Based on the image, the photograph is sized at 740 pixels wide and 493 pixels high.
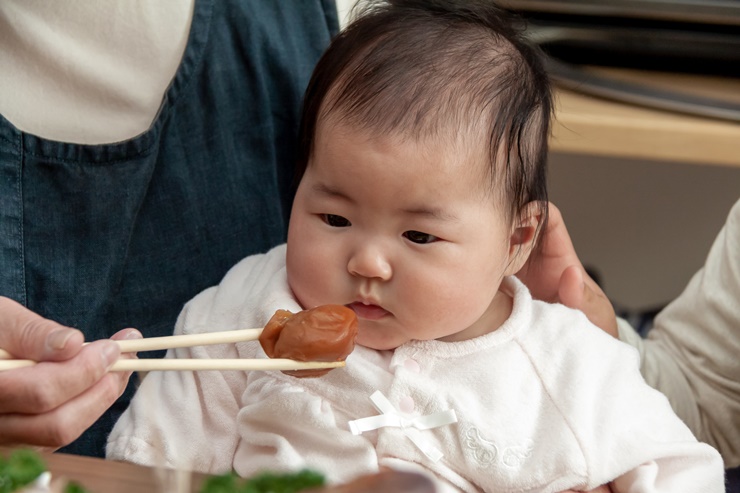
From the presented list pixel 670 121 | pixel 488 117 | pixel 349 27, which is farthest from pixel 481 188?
pixel 670 121

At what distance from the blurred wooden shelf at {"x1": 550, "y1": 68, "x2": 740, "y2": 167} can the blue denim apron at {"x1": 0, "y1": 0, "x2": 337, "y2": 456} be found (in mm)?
637

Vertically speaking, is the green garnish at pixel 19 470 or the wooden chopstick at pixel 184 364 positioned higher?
the green garnish at pixel 19 470

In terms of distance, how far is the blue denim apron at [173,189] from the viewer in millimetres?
1101

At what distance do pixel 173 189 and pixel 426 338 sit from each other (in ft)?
1.54

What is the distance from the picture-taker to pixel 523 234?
1.12 m

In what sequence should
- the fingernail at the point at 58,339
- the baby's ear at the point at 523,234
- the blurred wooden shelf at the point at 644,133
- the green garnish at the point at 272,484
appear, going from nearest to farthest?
the green garnish at the point at 272,484
the fingernail at the point at 58,339
the baby's ear at the point at 523,234
the blurred wooden shelf at the point at 644,133

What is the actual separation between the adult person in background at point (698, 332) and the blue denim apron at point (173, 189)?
445mm

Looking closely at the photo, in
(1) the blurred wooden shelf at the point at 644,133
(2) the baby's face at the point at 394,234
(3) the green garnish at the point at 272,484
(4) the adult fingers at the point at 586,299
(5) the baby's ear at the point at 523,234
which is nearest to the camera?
(3) the green garnish at the point at 272,484

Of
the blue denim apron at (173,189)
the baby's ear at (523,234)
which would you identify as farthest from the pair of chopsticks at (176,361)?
the baby's ear at (523,234)

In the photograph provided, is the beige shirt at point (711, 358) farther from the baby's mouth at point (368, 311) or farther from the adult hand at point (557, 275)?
the baby's mouth at point (368, 311)

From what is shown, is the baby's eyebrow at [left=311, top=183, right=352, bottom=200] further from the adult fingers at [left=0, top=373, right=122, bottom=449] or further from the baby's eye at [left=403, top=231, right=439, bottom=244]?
the adult fingers at [left=0, top=373, right=122, bottom=449]

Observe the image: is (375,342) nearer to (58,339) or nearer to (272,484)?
(58,339)

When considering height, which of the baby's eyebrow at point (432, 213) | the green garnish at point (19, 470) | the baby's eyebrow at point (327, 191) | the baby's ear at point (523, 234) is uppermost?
the green garnish at point (19, 470)

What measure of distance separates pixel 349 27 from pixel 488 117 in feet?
0.89
